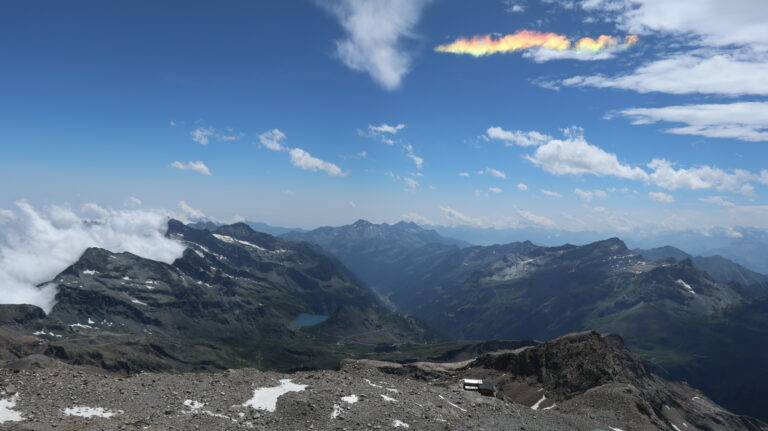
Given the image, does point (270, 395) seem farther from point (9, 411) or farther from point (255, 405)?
point (9, 411)

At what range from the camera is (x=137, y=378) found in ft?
A: 186

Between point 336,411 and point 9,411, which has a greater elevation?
point 9,411

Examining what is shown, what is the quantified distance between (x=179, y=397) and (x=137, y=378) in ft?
39.9

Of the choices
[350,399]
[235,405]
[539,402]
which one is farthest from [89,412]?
[539,402]

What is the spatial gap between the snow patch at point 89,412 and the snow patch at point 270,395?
13.5 meters

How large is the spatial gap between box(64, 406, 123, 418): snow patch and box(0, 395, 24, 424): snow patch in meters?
3.80

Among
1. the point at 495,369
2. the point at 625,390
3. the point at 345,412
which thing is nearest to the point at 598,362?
the point at 625,390

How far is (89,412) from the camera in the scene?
144 ft

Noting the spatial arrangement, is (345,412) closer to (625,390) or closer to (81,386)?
(81,386)

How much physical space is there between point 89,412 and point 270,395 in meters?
18.5

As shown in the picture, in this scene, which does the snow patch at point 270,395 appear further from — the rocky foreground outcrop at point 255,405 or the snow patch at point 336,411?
the snow patch at point 336,411

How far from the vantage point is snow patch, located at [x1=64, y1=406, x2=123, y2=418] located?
42938 mm

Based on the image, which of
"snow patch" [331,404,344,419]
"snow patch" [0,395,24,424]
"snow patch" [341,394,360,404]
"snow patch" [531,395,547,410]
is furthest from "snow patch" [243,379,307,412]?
"snow patch" [531,395,547,410]

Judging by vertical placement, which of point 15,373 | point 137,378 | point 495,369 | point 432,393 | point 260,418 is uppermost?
point 15,373
